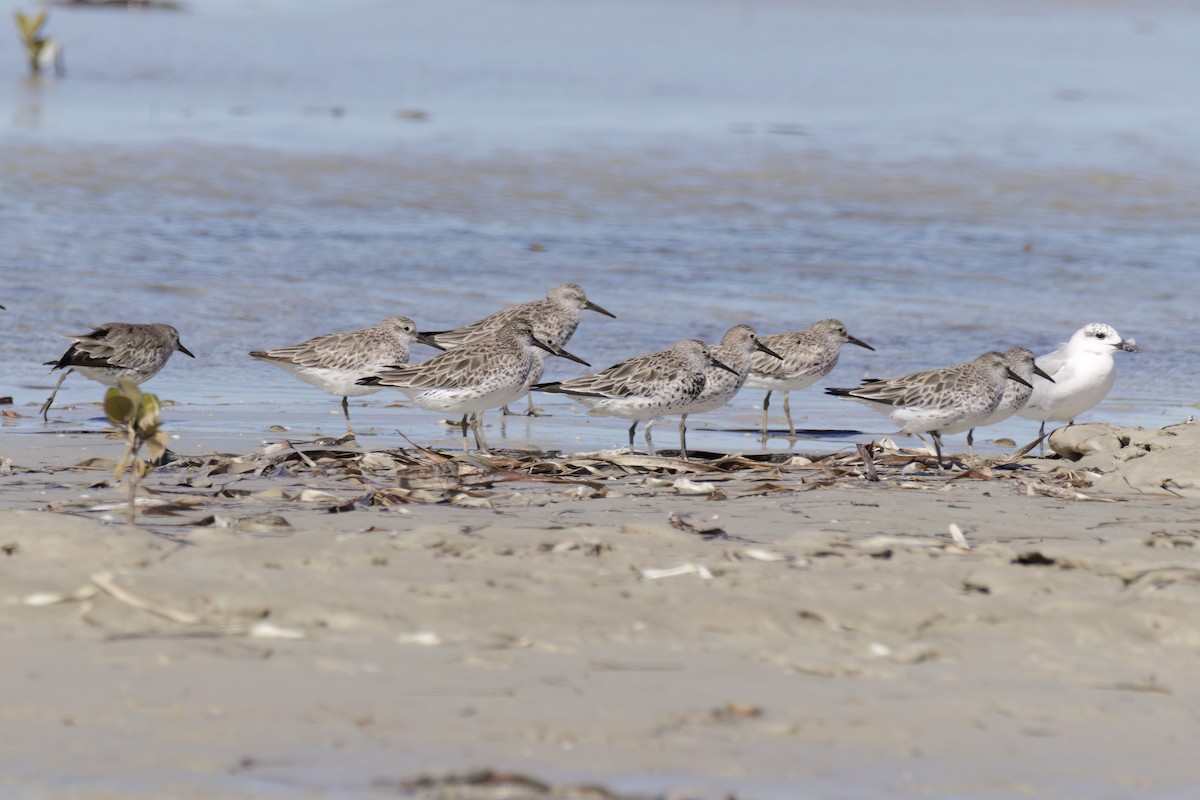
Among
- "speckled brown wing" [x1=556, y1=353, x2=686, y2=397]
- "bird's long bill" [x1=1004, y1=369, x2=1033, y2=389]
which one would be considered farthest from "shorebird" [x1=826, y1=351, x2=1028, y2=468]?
"speckled brown wing" [x1=556, y1=353, x2=686, y2=397]

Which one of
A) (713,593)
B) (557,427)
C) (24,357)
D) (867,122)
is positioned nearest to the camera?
(713,593)

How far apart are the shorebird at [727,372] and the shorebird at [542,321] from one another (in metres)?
1.36

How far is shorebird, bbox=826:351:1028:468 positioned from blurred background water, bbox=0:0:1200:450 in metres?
0.70

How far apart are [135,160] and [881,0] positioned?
37657 mm

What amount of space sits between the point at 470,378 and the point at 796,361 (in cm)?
258

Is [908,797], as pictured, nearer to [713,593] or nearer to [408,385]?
[713,593]

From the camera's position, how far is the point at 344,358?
10.2 meters

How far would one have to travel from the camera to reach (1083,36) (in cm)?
4550

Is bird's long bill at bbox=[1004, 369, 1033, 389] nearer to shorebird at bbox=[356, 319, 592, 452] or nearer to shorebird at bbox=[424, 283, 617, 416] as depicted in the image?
shorebird at bbox=[356, 319, 592, 452]

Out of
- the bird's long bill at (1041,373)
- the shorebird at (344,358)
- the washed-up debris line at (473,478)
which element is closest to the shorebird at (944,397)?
the bird's long bill at (1041,373)

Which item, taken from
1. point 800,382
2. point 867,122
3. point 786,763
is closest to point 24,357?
point 800,382

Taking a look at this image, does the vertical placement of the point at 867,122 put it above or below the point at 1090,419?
above

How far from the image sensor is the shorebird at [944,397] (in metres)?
9.24

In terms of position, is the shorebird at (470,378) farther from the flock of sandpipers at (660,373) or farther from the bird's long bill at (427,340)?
the bird's long bill at (427,340)
